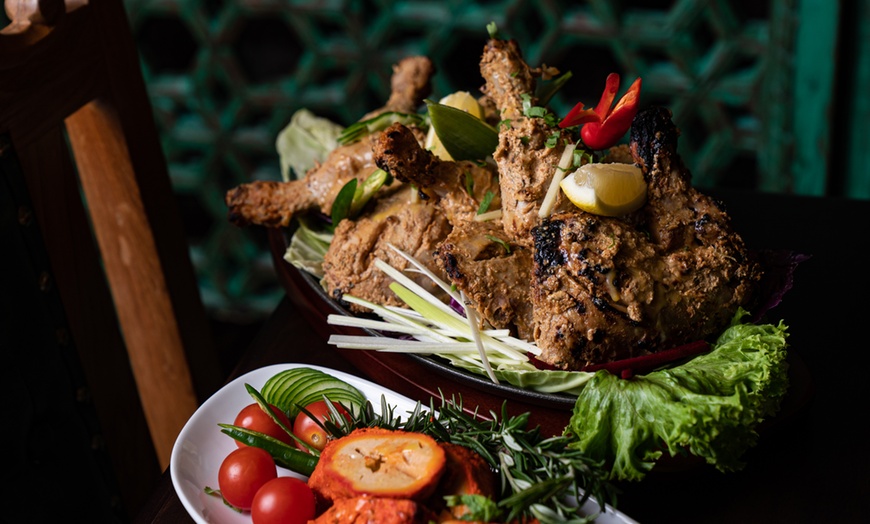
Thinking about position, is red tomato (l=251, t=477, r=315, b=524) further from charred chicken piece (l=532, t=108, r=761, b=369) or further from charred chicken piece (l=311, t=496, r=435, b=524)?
charred chicken piece (l=532, t=108, r=761, b=369)

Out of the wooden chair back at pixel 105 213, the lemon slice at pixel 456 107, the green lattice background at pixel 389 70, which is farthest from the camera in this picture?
the green lattice background at pixel 389 70

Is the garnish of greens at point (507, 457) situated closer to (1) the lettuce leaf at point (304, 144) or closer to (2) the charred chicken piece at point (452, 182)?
(2) the charred chicken piece at point (452, 182)

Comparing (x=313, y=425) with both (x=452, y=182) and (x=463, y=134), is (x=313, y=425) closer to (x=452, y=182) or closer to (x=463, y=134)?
(x=452, y=182)

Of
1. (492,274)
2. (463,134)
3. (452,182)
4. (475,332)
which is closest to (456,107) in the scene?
(463,134)

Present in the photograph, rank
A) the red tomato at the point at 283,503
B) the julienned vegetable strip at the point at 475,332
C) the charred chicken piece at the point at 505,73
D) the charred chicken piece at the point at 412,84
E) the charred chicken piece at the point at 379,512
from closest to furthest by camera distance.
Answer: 1. the charred chicken piece at the point at 379,512
2. the red tomato at the point at 283,503
3. the julienned vegetable strip at the point at 475,332
4. the charred chicken piece at the point at 505,73
5. the charred chicken piece at the point at 412,84

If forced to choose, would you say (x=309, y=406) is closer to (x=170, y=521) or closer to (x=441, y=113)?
(x=170, y=521)

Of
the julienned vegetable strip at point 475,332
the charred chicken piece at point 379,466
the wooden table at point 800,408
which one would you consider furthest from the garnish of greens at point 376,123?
the charred chicken piece at point 379,466
